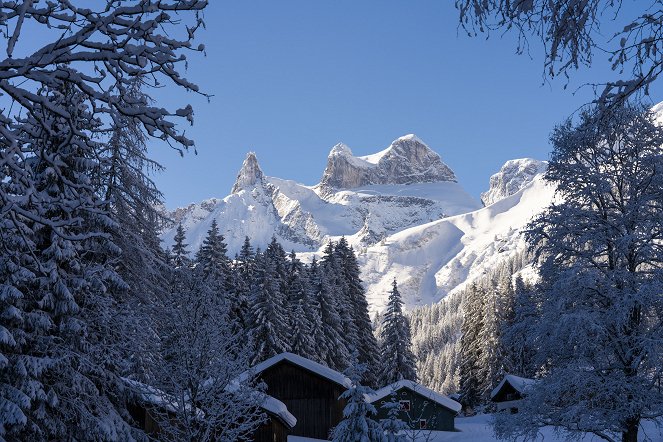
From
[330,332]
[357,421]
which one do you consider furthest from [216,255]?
[357,421]

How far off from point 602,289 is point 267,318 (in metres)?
→ 29.5

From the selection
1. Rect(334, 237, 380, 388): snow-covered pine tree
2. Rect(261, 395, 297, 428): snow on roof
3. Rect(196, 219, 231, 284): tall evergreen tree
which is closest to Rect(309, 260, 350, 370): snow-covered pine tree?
Rect(334, 237, 380, 388): snow-covered pine tree

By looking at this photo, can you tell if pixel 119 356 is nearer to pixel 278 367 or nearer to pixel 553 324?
pixel 553 324

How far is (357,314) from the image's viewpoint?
5606 cm

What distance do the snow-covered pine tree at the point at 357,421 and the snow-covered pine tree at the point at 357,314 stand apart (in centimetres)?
3485

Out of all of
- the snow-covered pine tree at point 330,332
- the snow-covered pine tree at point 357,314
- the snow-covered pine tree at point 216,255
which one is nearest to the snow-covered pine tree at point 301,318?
the snow-covered pine tree at point 330,332

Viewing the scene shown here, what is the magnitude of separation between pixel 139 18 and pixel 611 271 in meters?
13.2

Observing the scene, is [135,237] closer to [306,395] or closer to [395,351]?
[306,395]

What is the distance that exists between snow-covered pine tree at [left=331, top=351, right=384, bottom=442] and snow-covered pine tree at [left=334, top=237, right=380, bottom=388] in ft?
114

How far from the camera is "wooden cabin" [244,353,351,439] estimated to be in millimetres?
36312

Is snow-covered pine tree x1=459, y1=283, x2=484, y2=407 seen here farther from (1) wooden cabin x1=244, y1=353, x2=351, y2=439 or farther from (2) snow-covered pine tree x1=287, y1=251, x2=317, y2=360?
(1) wooden cabin x1=244, y1=353, x2=351, y2=439

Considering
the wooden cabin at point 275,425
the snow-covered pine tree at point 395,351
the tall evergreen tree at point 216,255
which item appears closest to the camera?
the wooden cabin at point 275,425

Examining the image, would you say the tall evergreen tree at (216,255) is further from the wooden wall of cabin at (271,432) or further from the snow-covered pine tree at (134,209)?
the snow-covered pine tree at (134,209)

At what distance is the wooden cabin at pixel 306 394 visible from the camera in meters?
36.3
